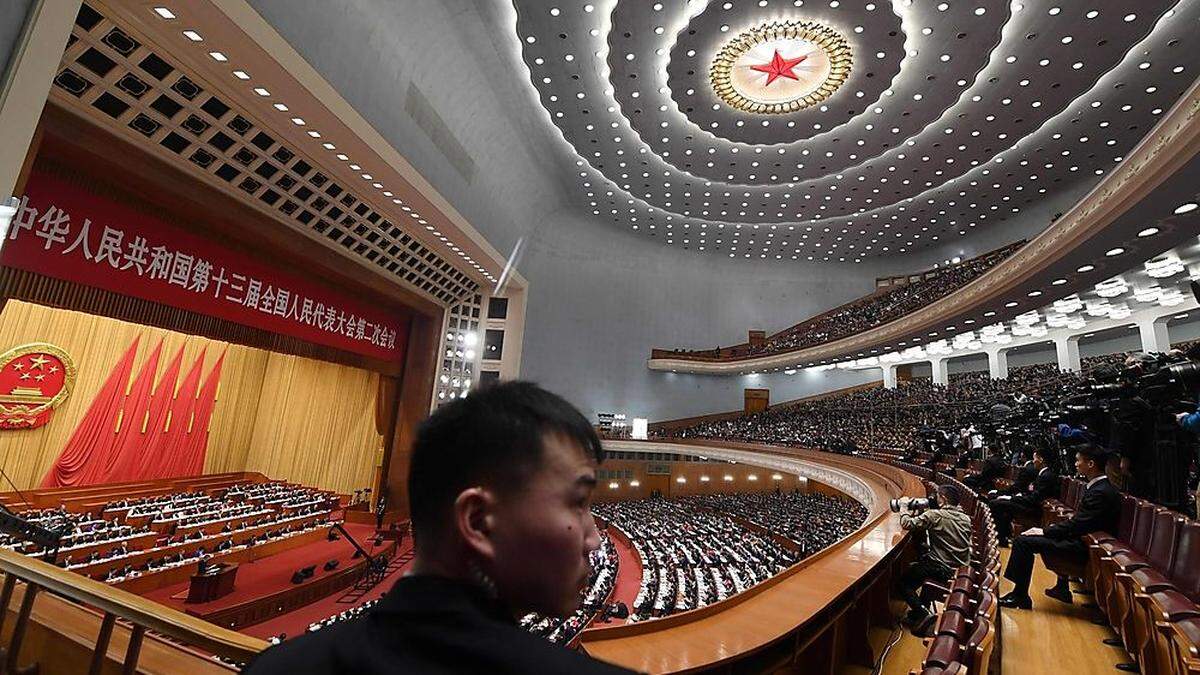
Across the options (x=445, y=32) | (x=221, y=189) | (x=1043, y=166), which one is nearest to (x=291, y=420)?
(x=221, y=189)

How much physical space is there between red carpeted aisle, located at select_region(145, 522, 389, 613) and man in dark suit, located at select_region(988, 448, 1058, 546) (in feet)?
26.8

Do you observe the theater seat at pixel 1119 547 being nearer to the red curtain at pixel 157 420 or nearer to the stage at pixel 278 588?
the stage at pixel 278 588

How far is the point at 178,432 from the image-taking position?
1094 cm

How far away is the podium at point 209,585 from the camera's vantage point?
627cm

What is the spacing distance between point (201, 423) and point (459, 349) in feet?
18.8

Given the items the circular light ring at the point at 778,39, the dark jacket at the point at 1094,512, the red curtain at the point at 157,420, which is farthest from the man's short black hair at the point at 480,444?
the red curtain at the point at 157,420

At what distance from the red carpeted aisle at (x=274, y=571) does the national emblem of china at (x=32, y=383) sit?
4368 mm

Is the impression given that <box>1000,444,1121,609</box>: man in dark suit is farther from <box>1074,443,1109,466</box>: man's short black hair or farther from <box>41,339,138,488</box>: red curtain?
<box>41,339,138,488</box>: red curtain

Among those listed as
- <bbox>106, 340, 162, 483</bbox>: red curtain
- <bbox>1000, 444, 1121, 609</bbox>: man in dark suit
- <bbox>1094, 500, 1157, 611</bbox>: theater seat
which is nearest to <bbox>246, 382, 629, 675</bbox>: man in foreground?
<bbox>1094, 500, 1157, 611</bbox>: theater seat

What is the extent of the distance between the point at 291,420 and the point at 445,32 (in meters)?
9.83

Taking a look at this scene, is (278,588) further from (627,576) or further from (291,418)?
(291,418)

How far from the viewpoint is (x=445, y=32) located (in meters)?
9.04

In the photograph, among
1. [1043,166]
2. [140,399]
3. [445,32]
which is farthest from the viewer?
[1043,166]

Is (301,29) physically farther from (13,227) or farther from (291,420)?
(291,420)
